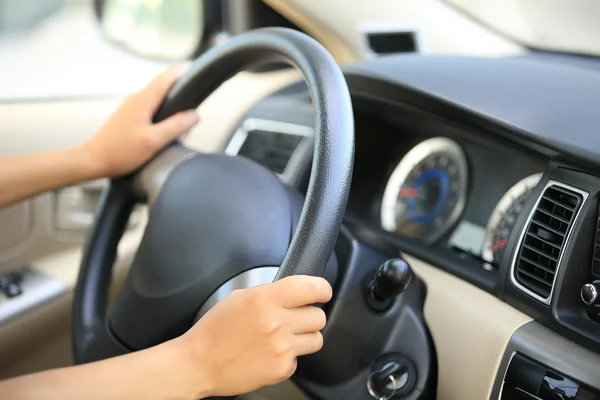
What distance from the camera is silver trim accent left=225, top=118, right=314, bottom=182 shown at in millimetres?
1176

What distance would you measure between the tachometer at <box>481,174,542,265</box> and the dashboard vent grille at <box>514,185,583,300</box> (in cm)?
16

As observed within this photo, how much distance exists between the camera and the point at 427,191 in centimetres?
119

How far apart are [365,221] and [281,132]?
0.24 metres

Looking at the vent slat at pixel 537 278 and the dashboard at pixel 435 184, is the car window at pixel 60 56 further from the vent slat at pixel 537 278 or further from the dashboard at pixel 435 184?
the vent slat at pixel 537 278

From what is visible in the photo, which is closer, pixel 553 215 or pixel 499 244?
pixel 553 215

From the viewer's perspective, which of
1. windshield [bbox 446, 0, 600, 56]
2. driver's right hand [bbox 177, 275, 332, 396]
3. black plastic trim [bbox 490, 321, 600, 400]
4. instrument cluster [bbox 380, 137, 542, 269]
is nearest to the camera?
driver's right hand [bbox 177, 275, 332, 396]

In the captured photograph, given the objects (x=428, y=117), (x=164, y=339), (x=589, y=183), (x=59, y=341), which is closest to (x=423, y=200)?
(x=428, y=117)

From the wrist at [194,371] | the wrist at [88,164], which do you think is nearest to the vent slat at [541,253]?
the wrist at [194,371]

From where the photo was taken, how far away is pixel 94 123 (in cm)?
134

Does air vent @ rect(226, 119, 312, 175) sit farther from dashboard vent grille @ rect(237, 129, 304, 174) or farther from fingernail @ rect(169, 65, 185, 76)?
fingernail @ rect(169, 65, 185, 76)

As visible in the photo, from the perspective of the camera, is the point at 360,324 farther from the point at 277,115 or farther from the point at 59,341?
the point at 59,341

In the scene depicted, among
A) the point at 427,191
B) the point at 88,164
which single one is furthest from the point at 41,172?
the point at 427,191

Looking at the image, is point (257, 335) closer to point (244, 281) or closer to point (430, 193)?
point (244, 281)

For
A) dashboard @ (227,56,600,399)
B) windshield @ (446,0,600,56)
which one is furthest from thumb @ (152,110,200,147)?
windshield @ (446,0,600,56)
